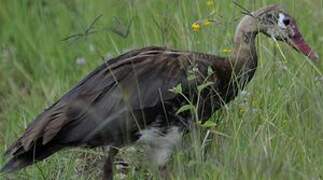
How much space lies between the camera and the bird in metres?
6.45

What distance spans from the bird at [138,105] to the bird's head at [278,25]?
0.19 meters

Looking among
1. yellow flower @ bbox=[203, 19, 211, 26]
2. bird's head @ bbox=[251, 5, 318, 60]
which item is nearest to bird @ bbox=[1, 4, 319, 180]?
bird's head @ bbox=[251, 5, 318, 60]

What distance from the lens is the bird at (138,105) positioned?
6.45m

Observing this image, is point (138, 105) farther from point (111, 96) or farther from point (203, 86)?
point (203, 86)

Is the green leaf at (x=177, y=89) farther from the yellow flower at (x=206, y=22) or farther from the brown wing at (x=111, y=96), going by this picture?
the yellow flower at (x=206, y=22)

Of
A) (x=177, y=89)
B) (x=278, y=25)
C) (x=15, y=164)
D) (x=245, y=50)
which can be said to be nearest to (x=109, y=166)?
(x=15, y=164)

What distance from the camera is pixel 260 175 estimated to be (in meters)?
5.68

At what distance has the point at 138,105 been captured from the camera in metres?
6.50

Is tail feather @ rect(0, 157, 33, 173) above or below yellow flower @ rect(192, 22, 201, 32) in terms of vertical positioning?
below

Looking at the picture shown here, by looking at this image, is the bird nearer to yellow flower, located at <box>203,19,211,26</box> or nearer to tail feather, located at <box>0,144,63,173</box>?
tail feather, located at <box>0,144,63,173</box>

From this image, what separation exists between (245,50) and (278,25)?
26cm

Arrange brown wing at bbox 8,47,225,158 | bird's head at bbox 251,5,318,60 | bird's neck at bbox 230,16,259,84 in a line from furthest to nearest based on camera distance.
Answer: bird's head at bbox 251,5,318,60 < bird's neck at bbox 230,16,259,84 < brown wing at bbox 8,47,225,158

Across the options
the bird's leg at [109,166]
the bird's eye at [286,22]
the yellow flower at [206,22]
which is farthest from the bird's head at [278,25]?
the bird's leg at [109,166]

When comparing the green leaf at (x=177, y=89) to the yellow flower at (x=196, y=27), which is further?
the yellow flower at (x=196, y=27)
